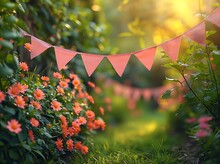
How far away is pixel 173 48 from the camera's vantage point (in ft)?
8.07

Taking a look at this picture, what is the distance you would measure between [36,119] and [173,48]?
3.34 ft

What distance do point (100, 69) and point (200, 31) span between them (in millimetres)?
2028

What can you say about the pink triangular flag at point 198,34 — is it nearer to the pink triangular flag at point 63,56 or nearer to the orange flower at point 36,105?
the pink triangular flag at point 63,56

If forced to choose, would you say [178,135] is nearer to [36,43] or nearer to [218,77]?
[218,77]

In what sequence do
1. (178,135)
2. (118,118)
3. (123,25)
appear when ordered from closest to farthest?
(178,135) < (118,118) < (123,25)

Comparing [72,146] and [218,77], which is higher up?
[218,77]

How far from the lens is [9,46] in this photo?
6.43ft

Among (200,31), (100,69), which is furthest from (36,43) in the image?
(100,69)

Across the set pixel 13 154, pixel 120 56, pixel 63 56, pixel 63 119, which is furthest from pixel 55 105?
pixel 120 56

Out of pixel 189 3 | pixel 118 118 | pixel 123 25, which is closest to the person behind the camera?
pixel 189 3

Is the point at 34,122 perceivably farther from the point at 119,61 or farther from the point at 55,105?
the point at 119,61

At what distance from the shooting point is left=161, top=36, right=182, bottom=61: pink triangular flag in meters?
2.43

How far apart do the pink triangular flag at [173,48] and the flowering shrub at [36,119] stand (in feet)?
2.40

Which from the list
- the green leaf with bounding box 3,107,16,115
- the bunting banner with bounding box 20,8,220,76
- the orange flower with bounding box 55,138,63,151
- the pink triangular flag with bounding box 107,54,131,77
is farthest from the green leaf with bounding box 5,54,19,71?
the pink triangular flag with bounding box 107,54,131,77
